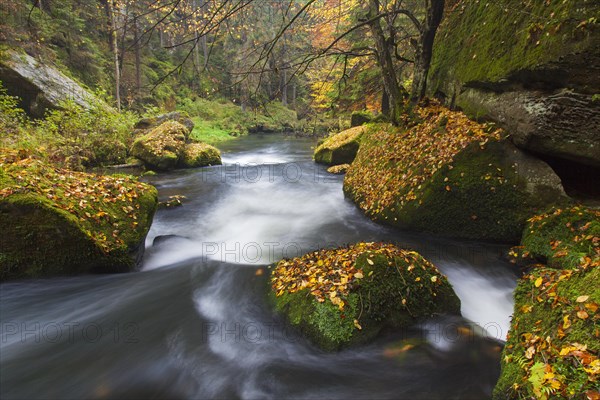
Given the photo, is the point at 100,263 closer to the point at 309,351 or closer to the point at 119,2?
the point at 309,351

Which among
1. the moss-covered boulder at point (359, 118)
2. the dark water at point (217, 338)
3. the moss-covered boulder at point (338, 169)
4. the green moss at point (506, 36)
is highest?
the green moss at point (506, 36)

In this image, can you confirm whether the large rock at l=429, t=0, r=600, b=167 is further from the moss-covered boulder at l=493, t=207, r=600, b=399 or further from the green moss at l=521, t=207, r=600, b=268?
the moss-covered boulder at l=493, t=207, r=600, b=399

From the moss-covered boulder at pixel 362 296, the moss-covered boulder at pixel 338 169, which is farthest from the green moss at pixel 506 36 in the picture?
the moss-covered boulder at pixel 338 169

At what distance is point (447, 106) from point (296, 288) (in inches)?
230

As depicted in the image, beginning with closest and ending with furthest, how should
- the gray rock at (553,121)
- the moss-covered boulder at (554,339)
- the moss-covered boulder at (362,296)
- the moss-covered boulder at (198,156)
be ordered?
1. the moss-covered boulder at (554,339)
2. the moss-covered boulder at (362,296)
3. the gray rock at (553,121)
4. the moss-covered boulder at (198,156)

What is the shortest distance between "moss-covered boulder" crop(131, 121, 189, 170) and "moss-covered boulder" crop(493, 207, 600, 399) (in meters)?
11.8

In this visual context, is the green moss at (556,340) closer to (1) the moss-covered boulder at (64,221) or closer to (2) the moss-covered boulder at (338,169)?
(1) the moss-covered boulder at (64,221)

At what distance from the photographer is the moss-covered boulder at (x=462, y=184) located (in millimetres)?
5480

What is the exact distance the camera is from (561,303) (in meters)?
2.69

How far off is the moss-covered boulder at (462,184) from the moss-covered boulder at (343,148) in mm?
5762

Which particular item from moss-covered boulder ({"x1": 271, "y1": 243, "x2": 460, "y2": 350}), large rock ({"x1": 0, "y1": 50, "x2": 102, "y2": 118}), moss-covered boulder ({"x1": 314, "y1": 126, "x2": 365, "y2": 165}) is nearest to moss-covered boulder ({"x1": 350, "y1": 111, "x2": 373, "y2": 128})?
moss-covered boulder ({"x1": 314, "y1": 126, "x2": 365, "y2": 165})

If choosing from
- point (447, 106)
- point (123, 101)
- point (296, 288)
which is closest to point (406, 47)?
point (447, 106)

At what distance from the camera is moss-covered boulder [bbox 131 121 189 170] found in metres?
12.2

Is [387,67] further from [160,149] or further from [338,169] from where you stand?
[160,149]
